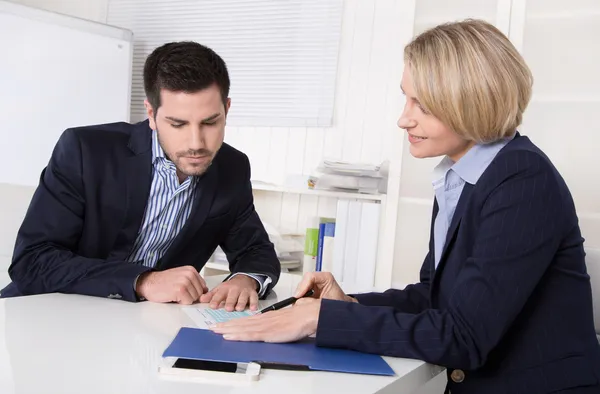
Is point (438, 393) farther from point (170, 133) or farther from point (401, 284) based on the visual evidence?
point (170, 133)

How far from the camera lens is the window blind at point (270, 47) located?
360 centimetres

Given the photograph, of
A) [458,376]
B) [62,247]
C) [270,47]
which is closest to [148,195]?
[62,247]

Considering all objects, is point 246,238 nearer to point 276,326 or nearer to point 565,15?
point 276,326

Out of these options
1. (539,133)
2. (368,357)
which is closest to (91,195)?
(368,357)

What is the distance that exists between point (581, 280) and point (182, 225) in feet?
3.55

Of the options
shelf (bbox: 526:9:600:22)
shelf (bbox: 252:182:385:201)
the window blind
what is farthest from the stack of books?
shelf (bbox: 526:9:600:22)

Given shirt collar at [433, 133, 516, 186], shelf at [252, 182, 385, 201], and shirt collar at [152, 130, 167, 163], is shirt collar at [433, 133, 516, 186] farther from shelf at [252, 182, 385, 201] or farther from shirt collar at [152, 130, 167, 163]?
shelf at [252, 182, 385, 201]

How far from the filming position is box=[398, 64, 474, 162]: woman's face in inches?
55.3

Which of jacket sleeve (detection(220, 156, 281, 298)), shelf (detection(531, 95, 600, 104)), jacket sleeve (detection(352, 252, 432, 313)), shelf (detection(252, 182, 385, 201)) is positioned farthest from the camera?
shelf (detection(252, 182, 385, 201))

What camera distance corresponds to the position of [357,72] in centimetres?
353

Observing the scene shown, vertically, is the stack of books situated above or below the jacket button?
above

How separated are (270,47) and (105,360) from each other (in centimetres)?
296

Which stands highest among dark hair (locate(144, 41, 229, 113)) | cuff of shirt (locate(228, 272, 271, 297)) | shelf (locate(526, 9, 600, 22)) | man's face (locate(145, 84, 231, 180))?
shelf (locate(526, 9, 600, 22))

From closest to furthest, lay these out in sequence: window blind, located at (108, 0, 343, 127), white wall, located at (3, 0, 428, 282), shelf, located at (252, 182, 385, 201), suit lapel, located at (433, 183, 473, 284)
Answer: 1. suit lapel, located at (433, 183, 473, 284)
2. shelf, located at (252, 182, 385, 201)
3. white wall, located at (3, 0, 428, 282)
4. window blind, located at (108, 0, 343, 127)
